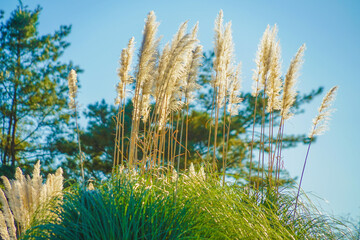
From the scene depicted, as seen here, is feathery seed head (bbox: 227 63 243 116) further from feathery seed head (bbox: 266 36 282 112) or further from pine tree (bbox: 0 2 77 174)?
pine tree (bbox: 0 2 77 174)

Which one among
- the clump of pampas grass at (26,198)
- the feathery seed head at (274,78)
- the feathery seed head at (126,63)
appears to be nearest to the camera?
the clump of pampas grass at (26,198)

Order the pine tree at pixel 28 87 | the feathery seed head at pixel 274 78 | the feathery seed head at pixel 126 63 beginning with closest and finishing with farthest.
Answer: the feathery seed head at pixel 126 63
the feathery seed head at pixel 274 78
the pine tree at pixel 28 87

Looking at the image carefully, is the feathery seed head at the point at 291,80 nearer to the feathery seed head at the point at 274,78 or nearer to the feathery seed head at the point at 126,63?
the feathery seed head at the point at 274,78

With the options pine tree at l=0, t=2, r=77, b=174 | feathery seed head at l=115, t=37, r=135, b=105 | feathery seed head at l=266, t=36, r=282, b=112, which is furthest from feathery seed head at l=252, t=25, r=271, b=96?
pine tree at l=0, t=2, r=77, b=174

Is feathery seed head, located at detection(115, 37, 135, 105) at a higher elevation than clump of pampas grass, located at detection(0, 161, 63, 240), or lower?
higher

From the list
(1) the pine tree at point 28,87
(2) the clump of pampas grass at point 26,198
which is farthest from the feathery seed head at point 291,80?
(1) the pine tree at point 28,87

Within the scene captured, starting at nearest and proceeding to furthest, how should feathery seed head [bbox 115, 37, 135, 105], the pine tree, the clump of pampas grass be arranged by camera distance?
the clump of pampas grass, feathery seed head [bbox 115, 37, 135, 105], the pine tree

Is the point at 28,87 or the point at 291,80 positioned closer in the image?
the point at 291,80

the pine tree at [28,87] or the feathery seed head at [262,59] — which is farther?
the pine tree at [28,87]

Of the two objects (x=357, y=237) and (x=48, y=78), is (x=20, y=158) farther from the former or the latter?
(x=357, y=237)

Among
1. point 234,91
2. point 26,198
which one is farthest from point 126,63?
point 26,198

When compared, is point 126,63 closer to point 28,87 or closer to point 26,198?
point 26,198

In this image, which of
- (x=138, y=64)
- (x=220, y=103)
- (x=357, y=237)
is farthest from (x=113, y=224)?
(x=357, y=237)

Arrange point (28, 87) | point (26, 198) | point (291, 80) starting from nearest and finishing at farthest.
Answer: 1. point (26, 198)
2. point (291, 80)
3. point (28, 87)
